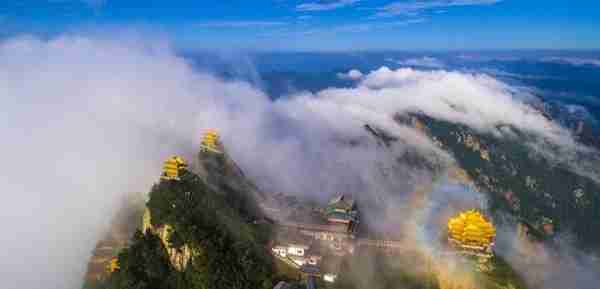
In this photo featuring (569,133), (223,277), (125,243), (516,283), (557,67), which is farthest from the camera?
(557,67)

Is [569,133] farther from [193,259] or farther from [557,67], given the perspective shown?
[193,259]

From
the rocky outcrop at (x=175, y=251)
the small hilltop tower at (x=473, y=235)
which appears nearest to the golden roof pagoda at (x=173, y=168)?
the rocky outcrop at (x=175, y=251)

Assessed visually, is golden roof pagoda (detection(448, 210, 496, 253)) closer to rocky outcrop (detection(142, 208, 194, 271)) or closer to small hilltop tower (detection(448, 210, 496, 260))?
small hilltop tower (detection(448, 210, 496, 260))

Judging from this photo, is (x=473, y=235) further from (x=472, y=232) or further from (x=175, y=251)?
(x=175, y=251)

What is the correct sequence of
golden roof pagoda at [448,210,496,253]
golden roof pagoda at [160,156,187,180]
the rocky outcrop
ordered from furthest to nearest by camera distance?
golden roof pagoda at [160,156,187,180]
golden roof pagoda at [448,210,496,253]
the rocky outcrop

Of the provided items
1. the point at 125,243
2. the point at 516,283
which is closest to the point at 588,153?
the point at 516,283

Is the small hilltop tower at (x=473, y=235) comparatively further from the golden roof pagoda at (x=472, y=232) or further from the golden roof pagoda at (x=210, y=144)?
the golden roof pagoda at (x=210, y=144)

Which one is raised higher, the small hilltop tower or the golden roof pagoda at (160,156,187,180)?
the golden roof pagoda at (160,156,187,180)

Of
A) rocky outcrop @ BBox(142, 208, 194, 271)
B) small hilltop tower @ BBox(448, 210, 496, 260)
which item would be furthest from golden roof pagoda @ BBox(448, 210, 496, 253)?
rocky outcrop @ BBox(142, 208, 194, 271)
